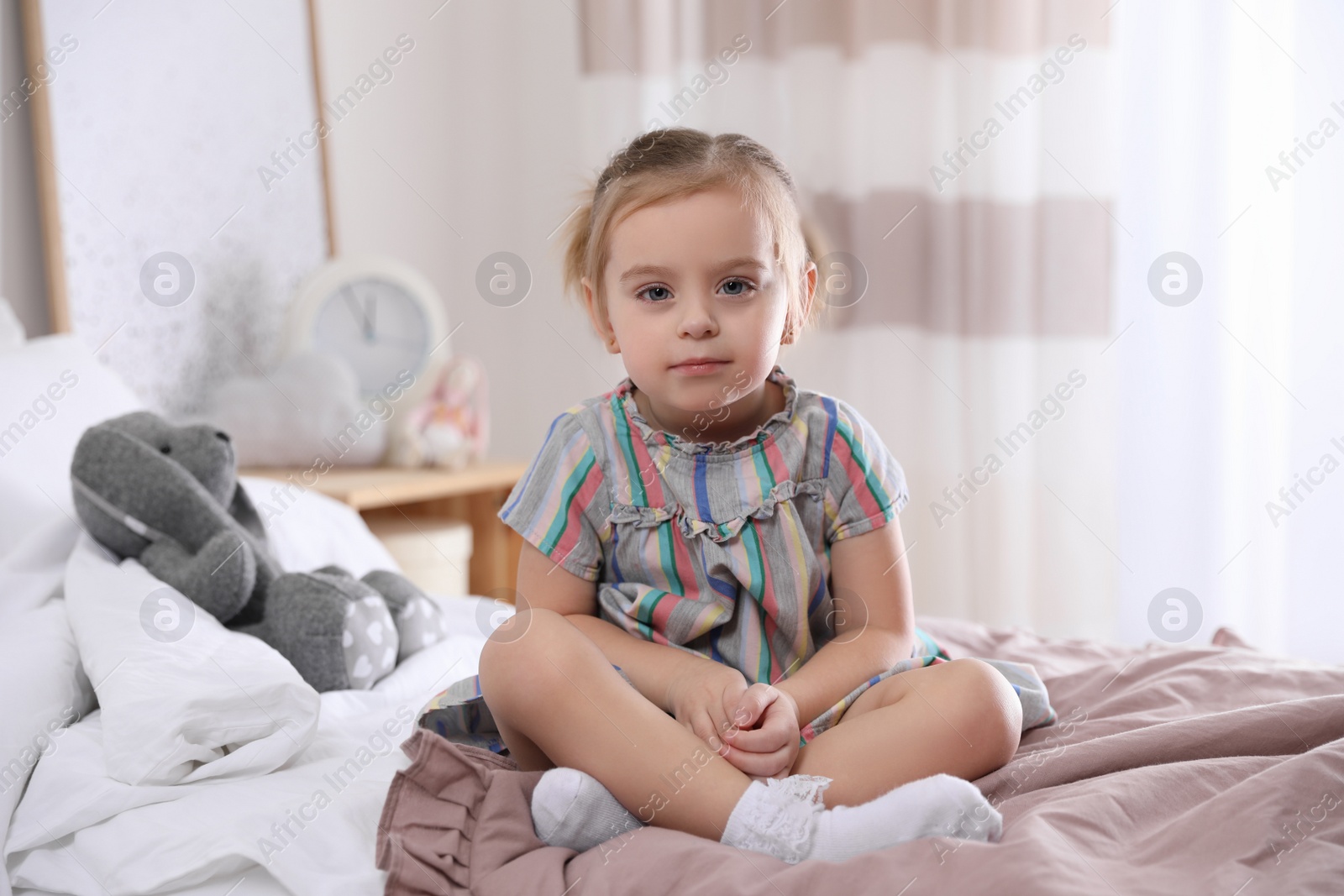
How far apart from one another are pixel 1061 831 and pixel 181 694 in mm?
642

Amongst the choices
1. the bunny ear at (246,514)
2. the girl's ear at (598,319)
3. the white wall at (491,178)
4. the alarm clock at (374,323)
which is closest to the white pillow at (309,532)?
the bunny ear at (246,514)

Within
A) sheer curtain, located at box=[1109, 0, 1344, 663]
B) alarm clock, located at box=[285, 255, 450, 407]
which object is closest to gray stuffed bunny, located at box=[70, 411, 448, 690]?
alarm clock, located at box=[285, 255, 450, 407]

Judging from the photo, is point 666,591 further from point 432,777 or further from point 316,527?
point 316,527

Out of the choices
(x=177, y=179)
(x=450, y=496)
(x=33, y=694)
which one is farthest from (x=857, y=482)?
(x=177, y=179)

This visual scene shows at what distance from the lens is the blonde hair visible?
3.01ft

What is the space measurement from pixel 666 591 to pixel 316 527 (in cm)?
63

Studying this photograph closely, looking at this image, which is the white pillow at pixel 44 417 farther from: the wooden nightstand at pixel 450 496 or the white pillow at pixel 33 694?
the wooden nightstand at pixel 450 496

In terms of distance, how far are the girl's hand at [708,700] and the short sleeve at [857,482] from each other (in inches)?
7.1

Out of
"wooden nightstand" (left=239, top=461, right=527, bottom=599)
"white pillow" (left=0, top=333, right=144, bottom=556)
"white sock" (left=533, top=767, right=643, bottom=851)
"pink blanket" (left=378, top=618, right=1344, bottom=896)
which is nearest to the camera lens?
"pink blanket" (left=378, top=618, right=1344, bottom=896)

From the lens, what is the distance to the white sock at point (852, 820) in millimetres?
690

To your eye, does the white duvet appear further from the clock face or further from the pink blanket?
the clock face

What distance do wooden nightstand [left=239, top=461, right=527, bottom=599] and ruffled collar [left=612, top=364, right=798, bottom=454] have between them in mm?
874

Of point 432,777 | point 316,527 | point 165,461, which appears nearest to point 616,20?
point 316,527

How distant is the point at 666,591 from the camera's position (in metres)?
0.97
